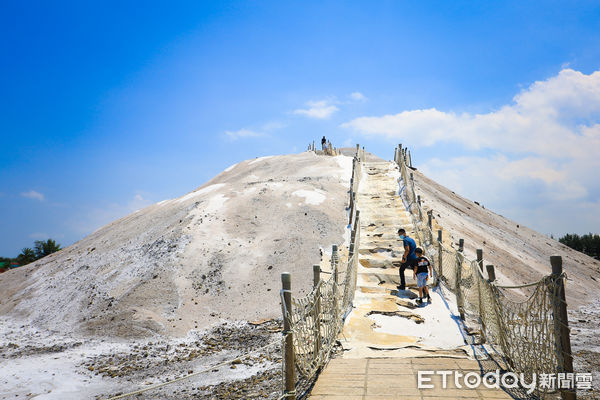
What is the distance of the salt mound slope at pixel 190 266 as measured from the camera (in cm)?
1023

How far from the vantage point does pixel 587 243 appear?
98.4 ft

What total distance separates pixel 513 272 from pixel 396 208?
15.2 feet

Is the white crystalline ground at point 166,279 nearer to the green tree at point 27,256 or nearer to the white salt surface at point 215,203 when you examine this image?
the white salt surface at point 215,203

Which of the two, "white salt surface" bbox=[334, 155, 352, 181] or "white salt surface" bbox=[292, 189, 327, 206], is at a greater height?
"white salt surface" bbox=[334, 155, 352, 181]

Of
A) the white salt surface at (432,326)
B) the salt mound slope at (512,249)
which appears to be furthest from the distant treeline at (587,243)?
the white salt surface at (432,326)

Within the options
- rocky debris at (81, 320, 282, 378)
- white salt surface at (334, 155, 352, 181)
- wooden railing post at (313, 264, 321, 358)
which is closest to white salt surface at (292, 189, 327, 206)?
white salt surface at (334, 155, 352, 181)

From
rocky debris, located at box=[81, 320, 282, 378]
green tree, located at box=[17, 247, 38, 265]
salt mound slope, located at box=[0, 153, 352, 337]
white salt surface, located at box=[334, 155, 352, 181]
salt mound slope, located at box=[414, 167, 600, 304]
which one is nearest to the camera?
rocky debris, located at box=[81, 320, 282, 378]

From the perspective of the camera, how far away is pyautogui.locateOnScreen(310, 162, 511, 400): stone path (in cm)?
426

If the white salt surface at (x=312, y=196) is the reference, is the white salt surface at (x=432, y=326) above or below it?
below

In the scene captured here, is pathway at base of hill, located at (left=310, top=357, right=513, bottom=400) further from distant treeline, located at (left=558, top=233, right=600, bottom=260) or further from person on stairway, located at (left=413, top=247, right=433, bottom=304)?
distant treeline, located at (left=558, top=233, right=600, bottom=260)

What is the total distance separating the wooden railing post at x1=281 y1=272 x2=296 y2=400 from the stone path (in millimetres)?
285

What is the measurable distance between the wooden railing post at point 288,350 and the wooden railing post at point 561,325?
261 centimetres

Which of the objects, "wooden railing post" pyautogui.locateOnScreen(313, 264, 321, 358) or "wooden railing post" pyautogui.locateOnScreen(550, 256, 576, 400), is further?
"wooden railing post" pyautogui.locateOnScreen(313, 264, 321, 358)

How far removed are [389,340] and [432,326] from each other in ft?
3.89
